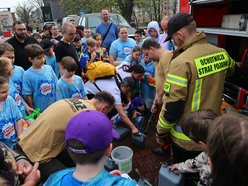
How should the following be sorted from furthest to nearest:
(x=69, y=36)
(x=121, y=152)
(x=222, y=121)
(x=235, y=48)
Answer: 1. (x=69, y=36)
2. (x=235, y=48)
3. (x=121, y=152)
4. (x=222, y=121)

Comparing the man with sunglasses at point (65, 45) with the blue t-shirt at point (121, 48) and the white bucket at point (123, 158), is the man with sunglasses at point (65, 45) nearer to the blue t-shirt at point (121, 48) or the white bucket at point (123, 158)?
the blue t-shirt at point (121, 48)

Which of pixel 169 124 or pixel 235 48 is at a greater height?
pixel 235 48

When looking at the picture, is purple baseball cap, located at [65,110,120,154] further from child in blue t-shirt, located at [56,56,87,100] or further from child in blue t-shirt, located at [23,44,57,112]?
child in blue t-shirt, located at [23,44,57,112]

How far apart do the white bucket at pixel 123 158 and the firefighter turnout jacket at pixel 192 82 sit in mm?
841

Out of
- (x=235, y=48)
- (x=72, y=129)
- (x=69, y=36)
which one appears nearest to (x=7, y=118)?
(x=72, y=129)

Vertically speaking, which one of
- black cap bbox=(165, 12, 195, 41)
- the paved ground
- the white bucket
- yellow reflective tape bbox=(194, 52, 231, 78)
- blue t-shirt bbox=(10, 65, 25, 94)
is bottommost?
the paved ground

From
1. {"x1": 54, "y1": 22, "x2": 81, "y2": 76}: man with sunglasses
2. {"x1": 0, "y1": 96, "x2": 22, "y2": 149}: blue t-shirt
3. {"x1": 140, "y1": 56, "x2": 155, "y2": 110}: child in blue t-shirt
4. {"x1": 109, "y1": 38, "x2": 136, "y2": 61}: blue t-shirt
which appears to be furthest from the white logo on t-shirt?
{"x1": 109, "y1": 38, "x2": 136, "y2": 61}: blue t-shirt

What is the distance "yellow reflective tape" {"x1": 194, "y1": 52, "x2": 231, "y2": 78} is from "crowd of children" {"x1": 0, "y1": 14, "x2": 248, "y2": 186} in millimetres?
449

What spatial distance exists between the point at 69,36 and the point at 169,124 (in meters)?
3.18

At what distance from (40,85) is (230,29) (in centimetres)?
287

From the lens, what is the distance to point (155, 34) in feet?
16.9

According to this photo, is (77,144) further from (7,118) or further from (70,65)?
(70,65)

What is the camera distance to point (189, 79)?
2.01 metres

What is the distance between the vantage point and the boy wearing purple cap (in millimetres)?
1207
